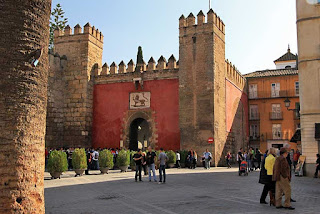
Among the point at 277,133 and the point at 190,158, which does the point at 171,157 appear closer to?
the point at 190,158

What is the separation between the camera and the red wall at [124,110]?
950 inches

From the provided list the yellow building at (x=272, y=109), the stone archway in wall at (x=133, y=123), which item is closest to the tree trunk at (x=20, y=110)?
the stone archway in wall at (x=133, y=123)

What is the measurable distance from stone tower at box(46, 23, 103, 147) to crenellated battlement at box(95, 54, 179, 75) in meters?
1.25

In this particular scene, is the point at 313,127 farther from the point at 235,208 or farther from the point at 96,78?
the point at 96,78

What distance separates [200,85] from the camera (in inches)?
925

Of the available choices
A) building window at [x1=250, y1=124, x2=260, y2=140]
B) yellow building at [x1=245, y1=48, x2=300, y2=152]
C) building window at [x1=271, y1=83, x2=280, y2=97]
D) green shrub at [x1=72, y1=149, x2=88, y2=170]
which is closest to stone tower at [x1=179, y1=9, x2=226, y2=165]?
green shrub at [x1=72, y1=149, x2=88, y2=170]

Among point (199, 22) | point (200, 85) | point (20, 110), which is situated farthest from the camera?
point (199, 22)

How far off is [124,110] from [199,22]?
790 centimetres

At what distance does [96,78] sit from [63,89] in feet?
8.14

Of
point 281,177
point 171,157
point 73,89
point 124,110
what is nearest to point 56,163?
point 171,157

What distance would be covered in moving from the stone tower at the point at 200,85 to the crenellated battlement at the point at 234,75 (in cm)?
299

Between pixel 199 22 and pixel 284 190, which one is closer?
pixel 284 190

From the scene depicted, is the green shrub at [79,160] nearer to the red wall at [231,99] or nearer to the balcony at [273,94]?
the red wall at [231,99]

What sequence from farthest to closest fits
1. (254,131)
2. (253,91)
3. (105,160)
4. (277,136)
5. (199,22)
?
1. (253,91)
2. (254,131)
3. (277,136)
4. (199,22)
5. (105,160)
